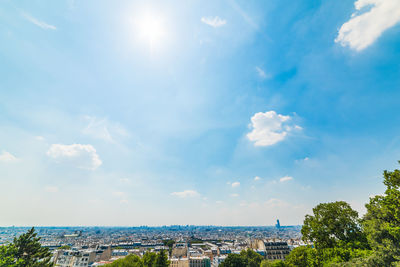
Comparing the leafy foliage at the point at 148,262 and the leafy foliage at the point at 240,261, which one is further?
the leafy foliage at the point at 240,261

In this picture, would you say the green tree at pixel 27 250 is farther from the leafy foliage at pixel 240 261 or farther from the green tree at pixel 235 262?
the leafy foliage at pixel 240 261

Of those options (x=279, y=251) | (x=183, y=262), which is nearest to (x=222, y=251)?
(x=183, y=262)

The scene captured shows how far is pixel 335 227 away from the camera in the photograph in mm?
26453

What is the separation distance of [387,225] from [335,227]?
11.0 m

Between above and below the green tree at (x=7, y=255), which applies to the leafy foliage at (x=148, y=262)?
below

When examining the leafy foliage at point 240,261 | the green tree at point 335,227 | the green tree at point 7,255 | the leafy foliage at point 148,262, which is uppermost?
the green tree at point 335,227

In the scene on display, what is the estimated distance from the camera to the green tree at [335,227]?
25.1m

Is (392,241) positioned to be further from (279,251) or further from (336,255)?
(279,251)

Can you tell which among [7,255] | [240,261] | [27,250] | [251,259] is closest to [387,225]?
[7,255]

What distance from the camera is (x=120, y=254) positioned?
110938mm

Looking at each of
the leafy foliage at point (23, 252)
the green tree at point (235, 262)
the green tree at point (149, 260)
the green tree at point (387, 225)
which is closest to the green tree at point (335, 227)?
the green tree at point (387, 225)

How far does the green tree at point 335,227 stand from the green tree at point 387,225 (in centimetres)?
659

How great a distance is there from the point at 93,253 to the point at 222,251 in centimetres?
6415

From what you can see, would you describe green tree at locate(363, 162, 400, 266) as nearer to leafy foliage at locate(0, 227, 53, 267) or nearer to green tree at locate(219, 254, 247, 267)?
leafy foliage at locate(0, 227, 53, 267)
